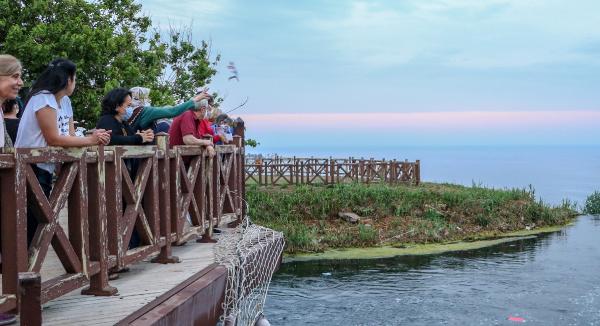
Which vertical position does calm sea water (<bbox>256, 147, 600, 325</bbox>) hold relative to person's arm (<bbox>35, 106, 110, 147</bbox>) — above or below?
below

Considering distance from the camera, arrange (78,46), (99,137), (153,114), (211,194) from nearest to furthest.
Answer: (99,137)
(153,114)
(211,194)
(78,46)

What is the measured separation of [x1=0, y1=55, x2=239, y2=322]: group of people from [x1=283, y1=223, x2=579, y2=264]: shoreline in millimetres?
9171

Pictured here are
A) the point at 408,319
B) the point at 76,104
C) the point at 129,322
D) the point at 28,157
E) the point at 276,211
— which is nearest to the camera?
the point at 28,157

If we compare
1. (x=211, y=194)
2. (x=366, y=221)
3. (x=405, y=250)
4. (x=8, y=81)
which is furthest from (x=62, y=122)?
(x=366, y=221)

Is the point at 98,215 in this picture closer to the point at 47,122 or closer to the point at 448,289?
the point at 47,122

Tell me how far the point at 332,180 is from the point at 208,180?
21868 millimetres

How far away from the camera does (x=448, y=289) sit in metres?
12.3

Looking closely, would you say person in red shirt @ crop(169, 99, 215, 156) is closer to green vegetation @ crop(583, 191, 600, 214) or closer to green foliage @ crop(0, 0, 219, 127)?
green foliage @ crop(0, 0, 219, 127)

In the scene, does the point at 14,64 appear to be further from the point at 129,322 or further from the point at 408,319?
the point at 408,319

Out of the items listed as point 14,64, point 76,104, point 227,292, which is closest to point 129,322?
point 14,64

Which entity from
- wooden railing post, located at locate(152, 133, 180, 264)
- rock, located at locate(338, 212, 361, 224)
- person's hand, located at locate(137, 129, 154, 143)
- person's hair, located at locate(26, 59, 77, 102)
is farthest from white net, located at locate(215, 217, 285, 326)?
rock, located at locate(338, 212, 361, 224)

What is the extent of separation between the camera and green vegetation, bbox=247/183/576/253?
1830 cm

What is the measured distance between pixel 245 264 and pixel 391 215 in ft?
46.3

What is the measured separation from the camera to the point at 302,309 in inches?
420
